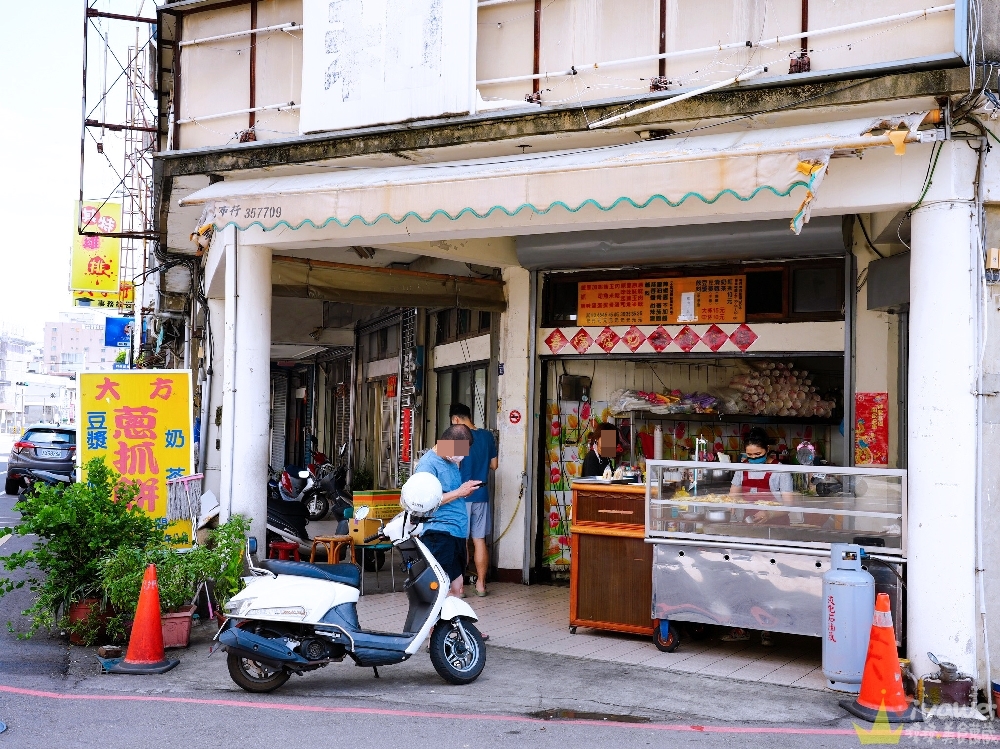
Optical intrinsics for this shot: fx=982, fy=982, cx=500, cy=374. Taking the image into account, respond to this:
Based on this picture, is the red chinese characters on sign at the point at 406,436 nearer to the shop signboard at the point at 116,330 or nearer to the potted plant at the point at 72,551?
the potted plant at the point at 72,551

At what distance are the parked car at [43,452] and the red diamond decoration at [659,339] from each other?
1612 centimetres

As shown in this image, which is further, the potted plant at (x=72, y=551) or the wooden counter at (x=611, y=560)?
the wooden counter at (x=611, y=560)

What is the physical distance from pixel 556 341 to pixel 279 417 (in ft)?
60.4

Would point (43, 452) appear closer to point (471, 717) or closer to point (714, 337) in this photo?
point (714, 337)

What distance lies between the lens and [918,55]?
630 cm

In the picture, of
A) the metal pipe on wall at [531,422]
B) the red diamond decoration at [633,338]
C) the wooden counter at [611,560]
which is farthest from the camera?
the metal pipe on wall at [531,422]

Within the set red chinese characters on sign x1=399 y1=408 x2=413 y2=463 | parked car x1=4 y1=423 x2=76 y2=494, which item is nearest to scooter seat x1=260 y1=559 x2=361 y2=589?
red chinese characters on sign x1=399 y1=408 x2=413 y2=463

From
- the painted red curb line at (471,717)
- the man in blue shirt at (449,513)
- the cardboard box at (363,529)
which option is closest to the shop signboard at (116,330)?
the cardboard box at (363,529)

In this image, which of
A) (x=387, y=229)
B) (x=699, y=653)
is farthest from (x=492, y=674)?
(x=387, y=229)

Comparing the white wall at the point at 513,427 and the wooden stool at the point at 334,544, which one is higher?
the white wall at the point at 513,427

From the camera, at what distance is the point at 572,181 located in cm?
680

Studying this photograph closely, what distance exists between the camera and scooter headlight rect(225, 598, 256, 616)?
6031 millimetres

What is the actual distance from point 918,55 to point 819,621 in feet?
12.6

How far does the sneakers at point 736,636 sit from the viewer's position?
7.90 meters
